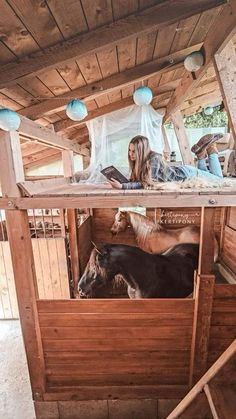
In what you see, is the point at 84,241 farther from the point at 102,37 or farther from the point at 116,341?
the point at 102,37

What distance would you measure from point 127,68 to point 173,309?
182 centimetres

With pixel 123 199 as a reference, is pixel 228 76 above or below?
above

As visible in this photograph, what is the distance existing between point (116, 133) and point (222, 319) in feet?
7.04

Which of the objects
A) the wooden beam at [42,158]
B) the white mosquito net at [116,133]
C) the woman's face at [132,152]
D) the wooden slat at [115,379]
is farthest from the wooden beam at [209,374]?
the wooden beam at [42,158]

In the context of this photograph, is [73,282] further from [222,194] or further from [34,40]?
[34,40]

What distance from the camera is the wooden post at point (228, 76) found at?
48.9 inches

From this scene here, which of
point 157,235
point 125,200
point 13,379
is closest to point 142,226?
point 157,235

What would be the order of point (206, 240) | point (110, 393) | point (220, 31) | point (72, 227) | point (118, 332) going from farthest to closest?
point (72, 227) < point (110, 393) < point (118, 332) < point (206, 240) < point (220, 31)

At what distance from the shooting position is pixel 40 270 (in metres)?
3.11

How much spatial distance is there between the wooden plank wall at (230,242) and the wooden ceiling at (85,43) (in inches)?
78.4

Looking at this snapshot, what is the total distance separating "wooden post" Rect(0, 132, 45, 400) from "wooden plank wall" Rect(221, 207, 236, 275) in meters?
2.42

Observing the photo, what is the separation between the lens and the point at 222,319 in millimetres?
1597

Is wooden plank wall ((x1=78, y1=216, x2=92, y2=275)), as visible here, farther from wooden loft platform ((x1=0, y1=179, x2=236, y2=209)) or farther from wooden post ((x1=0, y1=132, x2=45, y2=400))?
wooden loft platform ((x1=0, y1=179, x2=236, y2=209))

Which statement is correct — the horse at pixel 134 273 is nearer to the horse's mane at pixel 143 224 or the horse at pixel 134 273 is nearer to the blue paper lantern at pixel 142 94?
the horse's mane at pixel 143 224
